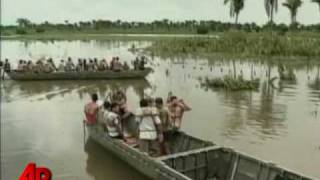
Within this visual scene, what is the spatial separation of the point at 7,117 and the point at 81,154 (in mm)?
6213

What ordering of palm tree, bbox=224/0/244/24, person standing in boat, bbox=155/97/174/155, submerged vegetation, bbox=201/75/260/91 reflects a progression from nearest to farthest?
1. person standing in boat, bbox=155/97/174/155
2. submerged vegetation, bbox=201/75/260/91
3. palm tree, bbox=224/0/244/24

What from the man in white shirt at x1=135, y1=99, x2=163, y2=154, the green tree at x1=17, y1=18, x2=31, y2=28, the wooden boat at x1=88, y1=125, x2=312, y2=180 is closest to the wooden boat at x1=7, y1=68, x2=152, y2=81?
the wooden boat at x1=88, y1=125, x2=312, y2=180

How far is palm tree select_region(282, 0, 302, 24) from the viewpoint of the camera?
8425 centimetres

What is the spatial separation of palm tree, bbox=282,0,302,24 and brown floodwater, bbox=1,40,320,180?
51841 mm

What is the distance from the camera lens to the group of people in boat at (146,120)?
1301cm

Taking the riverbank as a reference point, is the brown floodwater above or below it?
below

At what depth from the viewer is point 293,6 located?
84.6m

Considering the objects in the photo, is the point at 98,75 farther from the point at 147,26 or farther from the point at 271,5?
the point at 147,26

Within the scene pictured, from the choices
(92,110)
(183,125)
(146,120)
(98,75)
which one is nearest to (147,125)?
(146,120)

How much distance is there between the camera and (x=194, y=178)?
40.7 ft

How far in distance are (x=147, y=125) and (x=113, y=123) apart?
1.90 meters

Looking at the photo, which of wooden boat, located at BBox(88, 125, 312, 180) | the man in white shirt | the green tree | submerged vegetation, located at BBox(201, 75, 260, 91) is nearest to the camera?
wooden boat, located at BBox(88, 125, 312, 180)

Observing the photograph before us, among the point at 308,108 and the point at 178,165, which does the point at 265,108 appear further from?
the point at 178,165

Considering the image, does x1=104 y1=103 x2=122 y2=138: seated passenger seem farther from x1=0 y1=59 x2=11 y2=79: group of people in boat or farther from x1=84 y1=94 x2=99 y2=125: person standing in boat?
x1=0 y1=59 x2=11 y2=79: group of people in boat
